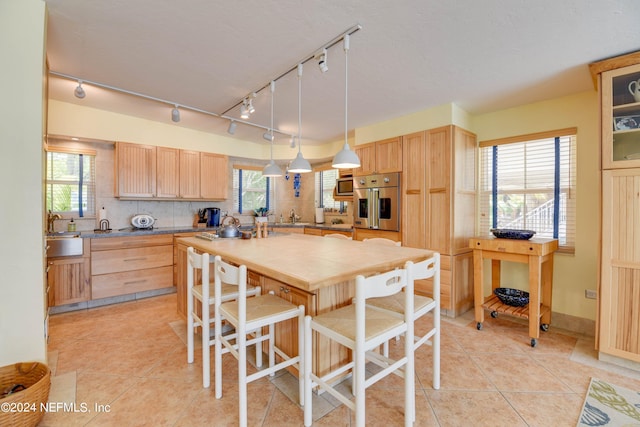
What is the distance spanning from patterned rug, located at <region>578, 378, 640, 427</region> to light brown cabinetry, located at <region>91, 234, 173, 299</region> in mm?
4476

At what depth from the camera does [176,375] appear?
206 cm

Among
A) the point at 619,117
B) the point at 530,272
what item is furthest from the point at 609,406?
the point at 619,117

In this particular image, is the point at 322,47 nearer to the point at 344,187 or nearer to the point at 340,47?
the point at 340,47

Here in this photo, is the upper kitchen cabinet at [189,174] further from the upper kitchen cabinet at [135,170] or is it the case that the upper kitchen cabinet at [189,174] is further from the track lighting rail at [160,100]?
the track lighting rail at [160,100]

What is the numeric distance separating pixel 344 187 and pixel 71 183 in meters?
3.96

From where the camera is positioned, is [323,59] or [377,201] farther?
[377,201]

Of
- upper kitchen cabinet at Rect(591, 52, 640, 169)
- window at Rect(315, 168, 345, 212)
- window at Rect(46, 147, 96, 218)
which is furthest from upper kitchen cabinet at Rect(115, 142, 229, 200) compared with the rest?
upper kitchen cabinet at Rect(591, 52, 640, 169)

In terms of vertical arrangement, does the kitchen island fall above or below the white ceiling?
below

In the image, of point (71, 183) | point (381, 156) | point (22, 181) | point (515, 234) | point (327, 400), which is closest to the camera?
point (22, 181)

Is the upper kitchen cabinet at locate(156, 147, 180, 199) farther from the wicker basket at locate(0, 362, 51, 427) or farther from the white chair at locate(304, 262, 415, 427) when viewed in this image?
the white chair at locate(304, 262, 415, 427)

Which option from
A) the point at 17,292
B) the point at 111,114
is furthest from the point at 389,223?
the point at 111,114

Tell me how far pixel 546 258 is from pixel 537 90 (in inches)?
68.3

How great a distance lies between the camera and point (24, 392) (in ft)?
4.75

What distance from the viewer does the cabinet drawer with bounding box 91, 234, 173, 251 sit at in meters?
3.49
